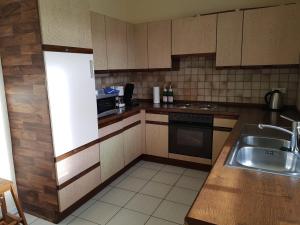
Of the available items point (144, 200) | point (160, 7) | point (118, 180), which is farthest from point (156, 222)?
point (160, 7)

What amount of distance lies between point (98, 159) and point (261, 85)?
2316 millimetres

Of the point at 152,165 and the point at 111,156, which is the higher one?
the point at 111,156

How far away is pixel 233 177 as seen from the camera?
1233 mm

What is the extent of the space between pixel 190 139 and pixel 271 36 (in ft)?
5.21

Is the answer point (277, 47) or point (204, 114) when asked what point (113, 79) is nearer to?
point (204, 114)

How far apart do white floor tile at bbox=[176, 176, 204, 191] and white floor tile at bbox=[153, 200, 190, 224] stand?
397 millimetres

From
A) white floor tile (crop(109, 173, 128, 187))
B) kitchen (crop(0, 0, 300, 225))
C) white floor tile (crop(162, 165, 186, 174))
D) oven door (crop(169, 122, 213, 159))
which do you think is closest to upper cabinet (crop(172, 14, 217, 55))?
kitchen (crop(0, 0, 300, 225))

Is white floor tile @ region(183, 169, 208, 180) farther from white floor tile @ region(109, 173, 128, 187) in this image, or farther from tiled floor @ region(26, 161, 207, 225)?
white floor tile @ region(109, 173, 128, 187)

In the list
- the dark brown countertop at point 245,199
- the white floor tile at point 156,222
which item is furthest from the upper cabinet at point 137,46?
the dark brown countertop at point 245,199

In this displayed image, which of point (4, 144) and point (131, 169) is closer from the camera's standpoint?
point (4, 144)

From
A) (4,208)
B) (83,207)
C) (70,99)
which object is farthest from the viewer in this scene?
(83,207)

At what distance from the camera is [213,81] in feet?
11.1

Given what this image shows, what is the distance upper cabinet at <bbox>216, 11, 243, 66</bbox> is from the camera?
2.85 meters

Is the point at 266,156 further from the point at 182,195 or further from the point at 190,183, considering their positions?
the point at 190,183
